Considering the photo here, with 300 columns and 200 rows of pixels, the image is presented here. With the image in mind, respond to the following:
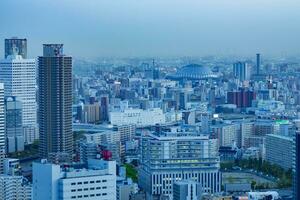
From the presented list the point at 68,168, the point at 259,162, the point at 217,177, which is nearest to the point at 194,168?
the point at 217,177

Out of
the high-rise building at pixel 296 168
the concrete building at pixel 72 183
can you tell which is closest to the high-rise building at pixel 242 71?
the high-rise building at pixel 296 168

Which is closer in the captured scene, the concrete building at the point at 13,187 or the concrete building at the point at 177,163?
the concrete building at the point at 13,187

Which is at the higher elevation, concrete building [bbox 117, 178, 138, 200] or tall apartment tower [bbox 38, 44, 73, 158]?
tall apartment tower [bbox 38, 44, 73, 158]

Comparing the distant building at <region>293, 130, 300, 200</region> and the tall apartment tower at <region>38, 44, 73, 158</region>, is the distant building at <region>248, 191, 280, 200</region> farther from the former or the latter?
the tall apartment tower at <region>38, 44, 73, 158</region>

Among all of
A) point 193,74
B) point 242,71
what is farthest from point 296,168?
point 193,74

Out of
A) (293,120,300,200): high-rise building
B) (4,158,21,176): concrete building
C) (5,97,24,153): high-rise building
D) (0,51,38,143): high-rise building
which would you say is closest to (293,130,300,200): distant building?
(293,120,300,200): high-rise building

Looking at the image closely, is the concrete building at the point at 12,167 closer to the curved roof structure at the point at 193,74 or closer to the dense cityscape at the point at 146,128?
the dense cityscape at the point at 146,128

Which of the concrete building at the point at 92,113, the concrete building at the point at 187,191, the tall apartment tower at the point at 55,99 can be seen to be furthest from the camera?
the concrete building at the point at 92,113

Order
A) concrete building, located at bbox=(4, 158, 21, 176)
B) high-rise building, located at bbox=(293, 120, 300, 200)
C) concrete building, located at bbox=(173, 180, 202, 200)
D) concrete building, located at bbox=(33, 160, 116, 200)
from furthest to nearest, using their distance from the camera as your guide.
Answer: concrete building, located at bbox=(4, 158, 21, 176) → concrete building, located at bbox=(173, 180, 202, 200) → high-rise building, located at bbox=(293, 120, 300, 200) → concrete building, located at bbox=(33, 160, 116, 200)
